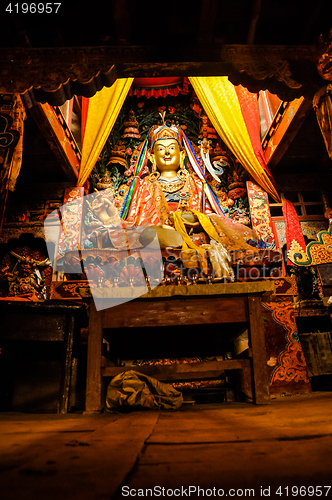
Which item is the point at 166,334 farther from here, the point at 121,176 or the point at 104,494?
the point at 121,176

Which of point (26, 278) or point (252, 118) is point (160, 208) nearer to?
point (252, 118)

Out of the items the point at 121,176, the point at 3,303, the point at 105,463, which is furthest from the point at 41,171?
the point at 105,463

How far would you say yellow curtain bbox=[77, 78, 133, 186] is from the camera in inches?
183

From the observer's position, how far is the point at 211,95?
491cm

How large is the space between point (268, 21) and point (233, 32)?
0.31 meters

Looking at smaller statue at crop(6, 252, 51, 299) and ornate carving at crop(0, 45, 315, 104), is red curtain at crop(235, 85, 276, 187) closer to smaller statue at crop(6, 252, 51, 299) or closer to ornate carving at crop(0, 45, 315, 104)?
ornate carving at crop(0, 45, 315, 104)

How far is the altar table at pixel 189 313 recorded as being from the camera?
6.47 feet

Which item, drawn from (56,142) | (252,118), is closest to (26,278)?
(56,142)

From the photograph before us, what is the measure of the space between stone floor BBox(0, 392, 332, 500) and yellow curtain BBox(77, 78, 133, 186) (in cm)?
415

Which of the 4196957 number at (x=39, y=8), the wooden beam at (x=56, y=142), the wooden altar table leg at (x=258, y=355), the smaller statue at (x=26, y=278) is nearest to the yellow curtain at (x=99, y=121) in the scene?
the wooden beam at (x=56, y=142)

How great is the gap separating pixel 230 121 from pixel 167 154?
1297mm

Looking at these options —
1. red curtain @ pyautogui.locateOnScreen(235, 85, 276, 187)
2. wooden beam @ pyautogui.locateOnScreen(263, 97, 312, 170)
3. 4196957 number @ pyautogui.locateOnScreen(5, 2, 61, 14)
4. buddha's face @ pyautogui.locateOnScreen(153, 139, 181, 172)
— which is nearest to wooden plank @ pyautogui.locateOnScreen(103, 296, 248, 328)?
4196957 number @ pyautogui.locateOnScreen(5, 2, 61, 14)

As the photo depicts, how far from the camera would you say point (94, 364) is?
6.29ft

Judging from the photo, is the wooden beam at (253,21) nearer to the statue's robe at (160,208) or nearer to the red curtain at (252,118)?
the red curtain at (252,118)
